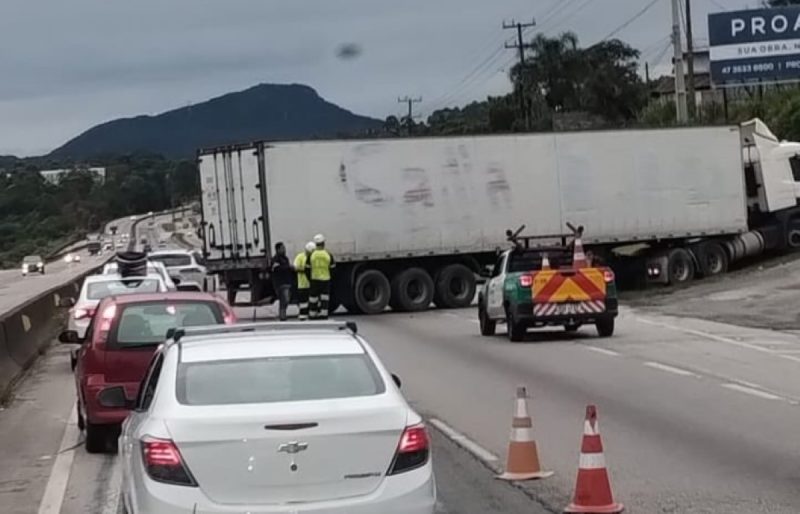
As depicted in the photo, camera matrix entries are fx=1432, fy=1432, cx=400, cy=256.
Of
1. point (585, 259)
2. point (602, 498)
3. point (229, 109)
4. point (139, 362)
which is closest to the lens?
point (602, 498)

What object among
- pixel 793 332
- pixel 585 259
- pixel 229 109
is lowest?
pixel 793 332

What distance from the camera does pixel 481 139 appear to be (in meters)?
34.8

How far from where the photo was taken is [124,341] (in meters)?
13.6

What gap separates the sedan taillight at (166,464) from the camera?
6707mm

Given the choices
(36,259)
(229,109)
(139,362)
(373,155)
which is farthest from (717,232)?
(229,109)

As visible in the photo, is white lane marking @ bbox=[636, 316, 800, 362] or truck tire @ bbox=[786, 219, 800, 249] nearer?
white lane marking @ bbox=[636, 316, 800, 362]

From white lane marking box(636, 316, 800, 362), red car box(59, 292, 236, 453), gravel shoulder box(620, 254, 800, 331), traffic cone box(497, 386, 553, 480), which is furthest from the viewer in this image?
gravel shoulder box(620, 254, 800, 331)

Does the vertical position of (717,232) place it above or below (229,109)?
below

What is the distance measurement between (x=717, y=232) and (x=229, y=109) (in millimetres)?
164991

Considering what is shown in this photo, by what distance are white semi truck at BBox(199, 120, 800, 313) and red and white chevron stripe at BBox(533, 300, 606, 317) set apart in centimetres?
1038

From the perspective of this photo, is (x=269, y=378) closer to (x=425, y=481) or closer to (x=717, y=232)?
(x=425, y=481)

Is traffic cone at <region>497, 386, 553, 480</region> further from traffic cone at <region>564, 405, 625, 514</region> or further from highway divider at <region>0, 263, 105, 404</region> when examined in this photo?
highway divider at <region>0, 263, 105, 404</region>

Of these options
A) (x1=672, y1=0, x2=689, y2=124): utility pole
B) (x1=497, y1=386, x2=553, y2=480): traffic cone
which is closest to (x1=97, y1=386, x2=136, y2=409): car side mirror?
(x1=497, y1=386, x2=553, y2=480): traffic cone

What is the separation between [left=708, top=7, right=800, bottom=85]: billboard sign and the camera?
63.6 m
